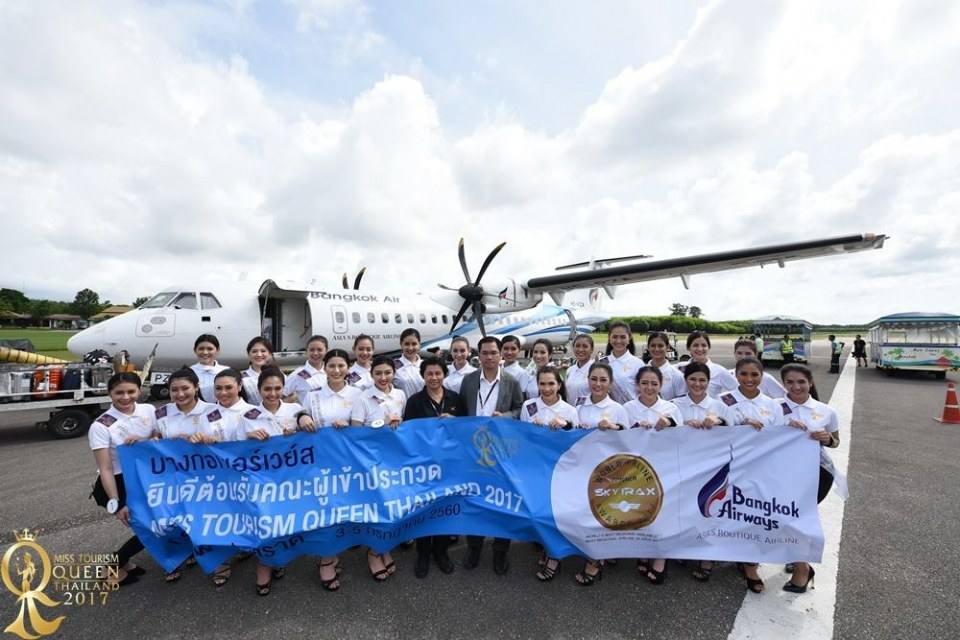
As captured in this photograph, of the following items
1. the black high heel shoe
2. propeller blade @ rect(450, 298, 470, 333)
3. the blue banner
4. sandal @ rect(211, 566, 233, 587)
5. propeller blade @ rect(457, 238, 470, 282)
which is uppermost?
propeller blade @ rect(457, 238, 470, 282)

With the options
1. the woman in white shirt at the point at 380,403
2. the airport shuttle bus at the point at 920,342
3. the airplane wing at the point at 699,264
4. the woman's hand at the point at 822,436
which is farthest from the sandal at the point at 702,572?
the airport shuttle bus at the point at 920,342

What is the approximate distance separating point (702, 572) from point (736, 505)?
0.61 metres

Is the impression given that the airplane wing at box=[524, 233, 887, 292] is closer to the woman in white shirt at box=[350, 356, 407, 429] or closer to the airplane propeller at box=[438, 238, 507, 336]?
the airplane propeller at box=[438, 238, 507, 336]

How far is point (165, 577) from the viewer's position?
11.2 feet

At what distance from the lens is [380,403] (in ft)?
12.7

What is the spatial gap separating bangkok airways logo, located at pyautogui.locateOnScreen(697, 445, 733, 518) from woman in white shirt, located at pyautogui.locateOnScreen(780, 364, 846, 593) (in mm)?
680

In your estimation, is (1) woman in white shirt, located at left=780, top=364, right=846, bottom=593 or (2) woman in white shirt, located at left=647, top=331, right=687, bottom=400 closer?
(1) woman in white shirt, located at left=780, top=364, right=846, bottom=593

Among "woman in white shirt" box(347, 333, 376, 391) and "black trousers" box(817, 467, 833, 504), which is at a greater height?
"woman in white shirt" box(347, 333, 376, 391)

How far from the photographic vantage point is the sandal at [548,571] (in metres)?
3.30

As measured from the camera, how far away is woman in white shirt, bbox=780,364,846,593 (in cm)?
319

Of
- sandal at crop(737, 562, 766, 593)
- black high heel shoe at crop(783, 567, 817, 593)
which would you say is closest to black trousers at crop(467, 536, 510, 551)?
sandal at crop(737, 562, 766, 593)

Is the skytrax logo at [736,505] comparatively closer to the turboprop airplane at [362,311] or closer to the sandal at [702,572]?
the sandal at [702,572]

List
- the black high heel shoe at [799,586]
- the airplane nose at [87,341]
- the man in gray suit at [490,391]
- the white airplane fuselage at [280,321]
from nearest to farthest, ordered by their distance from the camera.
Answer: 1. the black high heel shoe at [799,586]
2. the man in gray suit at [490,391]
3. the airplane nose at [87,341]
4. the white airplane fuselage at [280,321]

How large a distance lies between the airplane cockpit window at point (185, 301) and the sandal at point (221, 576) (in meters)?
8.43
